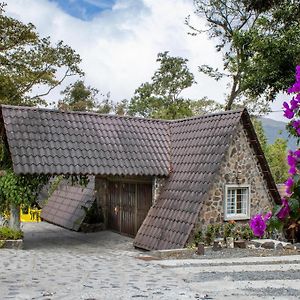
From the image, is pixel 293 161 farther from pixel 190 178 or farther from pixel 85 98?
pixel 85 98

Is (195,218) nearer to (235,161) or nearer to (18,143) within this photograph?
(235,161)

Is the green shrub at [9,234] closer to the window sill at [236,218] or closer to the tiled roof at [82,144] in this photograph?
the tiled roof at [82,144]

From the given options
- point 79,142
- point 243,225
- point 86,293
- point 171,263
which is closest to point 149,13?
point 79,142

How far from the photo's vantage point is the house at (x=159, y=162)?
15.7 m

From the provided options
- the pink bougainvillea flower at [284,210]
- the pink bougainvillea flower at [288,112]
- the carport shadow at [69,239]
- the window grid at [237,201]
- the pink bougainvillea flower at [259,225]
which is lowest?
the carport shadow at [69,239]

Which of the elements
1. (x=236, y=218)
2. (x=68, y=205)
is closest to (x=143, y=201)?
(x=236, y=218)

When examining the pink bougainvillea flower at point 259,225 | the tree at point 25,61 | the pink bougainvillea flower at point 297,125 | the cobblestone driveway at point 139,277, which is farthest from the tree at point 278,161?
the pink bougainvillea flower at point 297,125

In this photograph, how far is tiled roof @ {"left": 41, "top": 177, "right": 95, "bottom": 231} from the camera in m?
21.3

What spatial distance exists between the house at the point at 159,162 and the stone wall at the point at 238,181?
32 millimetres

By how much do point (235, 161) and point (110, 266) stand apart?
6.73 metres

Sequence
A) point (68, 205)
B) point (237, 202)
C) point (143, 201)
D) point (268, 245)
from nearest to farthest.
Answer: point (268, 245)
point (237, 202)
point (143, 201)
point (68, 205)

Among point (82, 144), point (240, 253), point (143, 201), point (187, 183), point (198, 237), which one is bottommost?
point (240, 253)

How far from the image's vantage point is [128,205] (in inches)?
754

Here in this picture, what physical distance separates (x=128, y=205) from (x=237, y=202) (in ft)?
14.5
